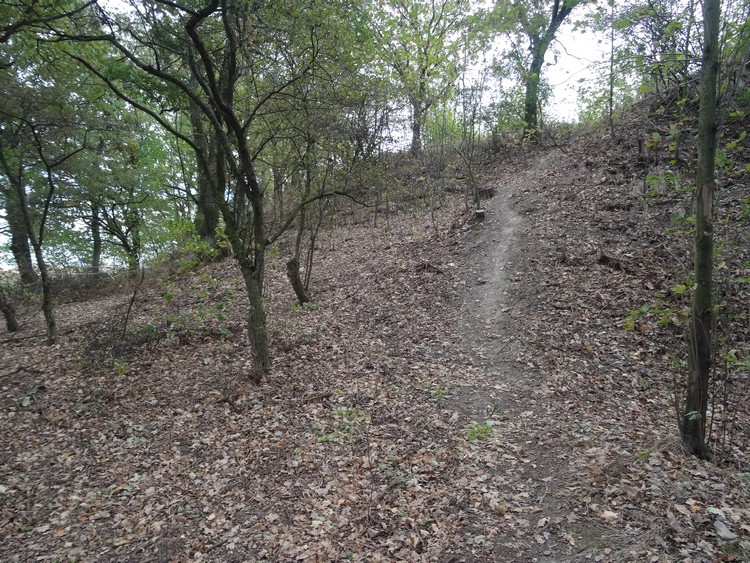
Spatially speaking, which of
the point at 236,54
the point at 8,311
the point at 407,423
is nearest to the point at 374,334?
the point at 407,423

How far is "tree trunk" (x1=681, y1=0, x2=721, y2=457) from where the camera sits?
3.50 metres

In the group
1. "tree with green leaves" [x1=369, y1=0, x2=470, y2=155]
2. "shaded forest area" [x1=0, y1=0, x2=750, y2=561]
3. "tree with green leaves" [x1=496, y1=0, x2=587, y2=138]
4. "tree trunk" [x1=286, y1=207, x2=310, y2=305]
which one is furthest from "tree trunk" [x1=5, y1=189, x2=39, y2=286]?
"tree with green leaves" [x1=496, y1=0, x2=587, y2=138]

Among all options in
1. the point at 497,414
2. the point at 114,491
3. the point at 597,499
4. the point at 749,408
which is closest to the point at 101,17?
the point at 114,491

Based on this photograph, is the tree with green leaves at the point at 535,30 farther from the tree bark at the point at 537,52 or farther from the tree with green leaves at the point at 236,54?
the tree with green leaves at the point at 236,54

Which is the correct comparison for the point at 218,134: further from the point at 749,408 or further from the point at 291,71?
the point at 749,408

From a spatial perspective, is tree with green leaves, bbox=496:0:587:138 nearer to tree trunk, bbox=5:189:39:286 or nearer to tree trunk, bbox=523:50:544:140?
tree trunk, bbox=523:50:544:140

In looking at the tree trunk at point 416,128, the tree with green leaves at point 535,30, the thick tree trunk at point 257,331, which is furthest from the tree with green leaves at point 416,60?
the thick tree trunk at point 257,331

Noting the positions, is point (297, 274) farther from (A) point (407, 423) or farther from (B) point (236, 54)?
(A) point (407, 423)

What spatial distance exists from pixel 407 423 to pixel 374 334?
124 inches

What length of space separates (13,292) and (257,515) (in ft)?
36.7

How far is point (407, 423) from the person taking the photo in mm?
5664

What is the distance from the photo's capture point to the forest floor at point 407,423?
3.76 m

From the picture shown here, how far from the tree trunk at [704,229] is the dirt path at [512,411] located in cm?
158

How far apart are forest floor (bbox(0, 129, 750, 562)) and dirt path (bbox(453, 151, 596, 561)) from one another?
31 mm
